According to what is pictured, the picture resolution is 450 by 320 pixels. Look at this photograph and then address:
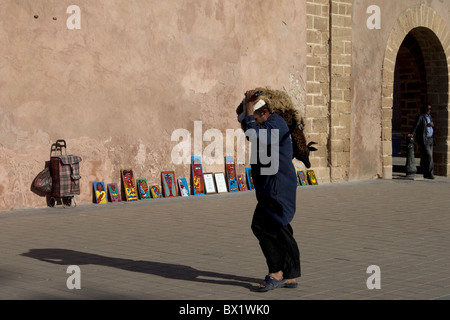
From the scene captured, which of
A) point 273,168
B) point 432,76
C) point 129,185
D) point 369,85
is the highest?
point 432,76

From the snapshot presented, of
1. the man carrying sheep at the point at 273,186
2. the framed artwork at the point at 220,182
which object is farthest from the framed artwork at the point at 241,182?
the man carrying sheep at the point at 273,186

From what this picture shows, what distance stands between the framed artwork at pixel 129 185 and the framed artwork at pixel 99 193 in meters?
0.40

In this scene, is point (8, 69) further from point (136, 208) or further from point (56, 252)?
point (56, 252)

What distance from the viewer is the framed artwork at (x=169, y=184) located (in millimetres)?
13391

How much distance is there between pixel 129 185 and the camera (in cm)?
1285

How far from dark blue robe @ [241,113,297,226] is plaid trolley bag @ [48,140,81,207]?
5.74m

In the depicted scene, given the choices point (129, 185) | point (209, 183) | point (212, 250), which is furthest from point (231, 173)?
point (212, 250)

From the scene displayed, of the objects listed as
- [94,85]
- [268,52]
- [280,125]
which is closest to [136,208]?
[94,85]

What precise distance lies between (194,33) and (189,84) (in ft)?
2.75

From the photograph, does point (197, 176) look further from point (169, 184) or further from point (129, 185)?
point (129, 185)

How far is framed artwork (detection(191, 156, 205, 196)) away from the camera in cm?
1384

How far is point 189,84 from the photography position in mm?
13773

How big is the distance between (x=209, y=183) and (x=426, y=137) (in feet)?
18.1
